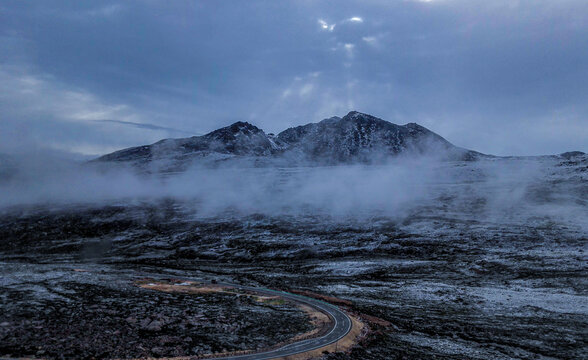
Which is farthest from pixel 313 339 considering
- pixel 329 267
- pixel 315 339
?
pixel 329 267

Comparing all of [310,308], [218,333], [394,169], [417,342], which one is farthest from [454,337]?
[394,169]

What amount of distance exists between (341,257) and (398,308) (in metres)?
35.6

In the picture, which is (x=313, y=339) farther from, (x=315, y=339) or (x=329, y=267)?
(x=329, y=267)

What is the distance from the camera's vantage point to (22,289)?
4012 cm

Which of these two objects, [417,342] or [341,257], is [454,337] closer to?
[417,342]

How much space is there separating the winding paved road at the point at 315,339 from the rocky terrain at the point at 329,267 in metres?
1.86

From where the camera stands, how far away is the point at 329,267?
65.4 m

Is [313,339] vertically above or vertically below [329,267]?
above

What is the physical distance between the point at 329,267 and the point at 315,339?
38.2m

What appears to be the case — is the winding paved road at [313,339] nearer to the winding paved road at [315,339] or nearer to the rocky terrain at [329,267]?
the winding paved road at [315,339]

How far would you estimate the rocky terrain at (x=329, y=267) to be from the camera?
28453 millimetres

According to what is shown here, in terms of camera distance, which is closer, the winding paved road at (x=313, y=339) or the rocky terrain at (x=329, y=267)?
the winding paved road at (x=313, y=339)

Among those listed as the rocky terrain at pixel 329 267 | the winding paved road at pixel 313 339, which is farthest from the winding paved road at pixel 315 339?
the rocky terrain at pixel 329 267

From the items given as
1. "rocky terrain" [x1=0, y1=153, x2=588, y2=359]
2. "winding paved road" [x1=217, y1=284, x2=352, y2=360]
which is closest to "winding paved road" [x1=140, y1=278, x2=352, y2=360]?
"winding paved road" [x1=217, y1=284, x2=352, y2=360]
